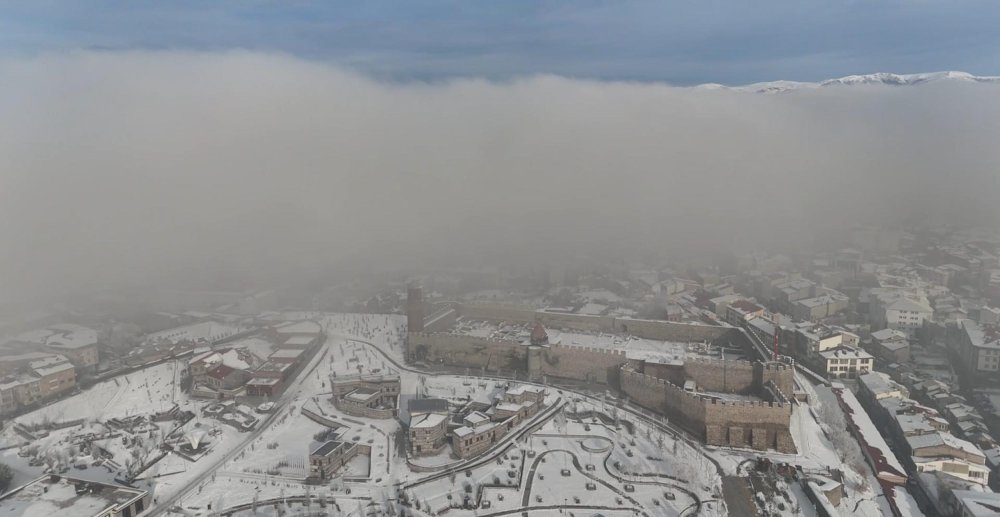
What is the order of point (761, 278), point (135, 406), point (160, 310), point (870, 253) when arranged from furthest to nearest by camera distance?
point (870, 253)
point (761, 278)
point (160, 310)
point (135, 406)

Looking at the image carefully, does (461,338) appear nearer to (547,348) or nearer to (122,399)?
(547,348)

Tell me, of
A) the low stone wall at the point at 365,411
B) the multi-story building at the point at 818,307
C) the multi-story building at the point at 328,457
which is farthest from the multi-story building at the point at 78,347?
the multi-story building at the point at 818,307

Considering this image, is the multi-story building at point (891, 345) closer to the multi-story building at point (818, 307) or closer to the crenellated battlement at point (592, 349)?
the multi-story building at point (818, 307)

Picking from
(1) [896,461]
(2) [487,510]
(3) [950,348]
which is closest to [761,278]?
(3) [950,348]

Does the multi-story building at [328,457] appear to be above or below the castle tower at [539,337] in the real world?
below

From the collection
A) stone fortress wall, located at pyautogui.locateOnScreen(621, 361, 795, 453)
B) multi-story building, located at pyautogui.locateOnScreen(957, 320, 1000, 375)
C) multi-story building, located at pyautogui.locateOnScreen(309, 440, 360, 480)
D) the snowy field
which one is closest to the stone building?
multi-story building, located at pyautogui.locateOnScreen(309, 440, 360, 480)

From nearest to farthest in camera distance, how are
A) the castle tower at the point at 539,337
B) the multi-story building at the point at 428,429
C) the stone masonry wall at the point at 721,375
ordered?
the multi-story building at the point at 428,429
the stone masonry wall at the point at 721,375
the castle tower at the point at 539,337

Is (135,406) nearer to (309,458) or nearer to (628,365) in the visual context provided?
(309,458)

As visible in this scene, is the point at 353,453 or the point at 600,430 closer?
the point at 353,453

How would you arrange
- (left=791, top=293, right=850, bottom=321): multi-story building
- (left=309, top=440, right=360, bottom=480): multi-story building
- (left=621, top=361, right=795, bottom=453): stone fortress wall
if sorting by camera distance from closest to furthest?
(left=309, top=440, right=360, bottom=480): multi-story building < (left=621, top=361, right=795, bottom=453): stone fortress wall < (left=791, top=293, right=850, bottom=321): multi-story building

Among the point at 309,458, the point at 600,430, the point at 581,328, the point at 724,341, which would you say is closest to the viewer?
the point at 309,458

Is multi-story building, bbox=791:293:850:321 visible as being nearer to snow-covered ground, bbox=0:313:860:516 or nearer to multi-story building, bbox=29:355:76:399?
snow-covered ground, bbox=0:313:860:516
